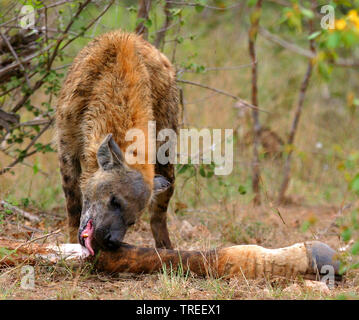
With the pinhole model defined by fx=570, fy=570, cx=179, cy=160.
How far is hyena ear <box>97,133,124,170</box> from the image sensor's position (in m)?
3.78

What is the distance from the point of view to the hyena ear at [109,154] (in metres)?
3.78

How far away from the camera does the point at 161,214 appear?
17.6 feet

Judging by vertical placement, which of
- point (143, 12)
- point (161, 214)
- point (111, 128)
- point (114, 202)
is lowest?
point (161, 214)

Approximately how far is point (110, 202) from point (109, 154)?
1.11ft

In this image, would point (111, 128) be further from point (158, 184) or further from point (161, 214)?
point (161, 214)

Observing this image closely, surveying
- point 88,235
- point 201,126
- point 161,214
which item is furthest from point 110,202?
point 201,126

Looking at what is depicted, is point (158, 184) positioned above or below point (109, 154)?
below

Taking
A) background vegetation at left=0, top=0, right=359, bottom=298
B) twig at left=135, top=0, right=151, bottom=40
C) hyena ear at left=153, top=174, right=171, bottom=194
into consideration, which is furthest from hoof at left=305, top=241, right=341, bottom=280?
twig at left=135, top=0, right=151, bottom=40

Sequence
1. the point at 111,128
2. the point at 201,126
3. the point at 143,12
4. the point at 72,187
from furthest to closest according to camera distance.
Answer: the point at 201,126 < the point at 143,12 < the point at 72,187 < the point at 111,128

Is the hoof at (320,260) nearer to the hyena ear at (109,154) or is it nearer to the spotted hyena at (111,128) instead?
the spotted hyena at (111,128)

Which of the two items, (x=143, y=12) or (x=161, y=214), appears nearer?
(x=161, y=214)

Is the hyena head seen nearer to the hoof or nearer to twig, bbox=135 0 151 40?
the hoof

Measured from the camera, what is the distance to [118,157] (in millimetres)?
3861
